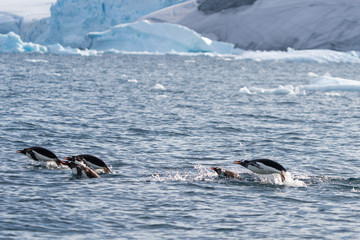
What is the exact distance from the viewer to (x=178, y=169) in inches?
572

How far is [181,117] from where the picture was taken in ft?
80.5

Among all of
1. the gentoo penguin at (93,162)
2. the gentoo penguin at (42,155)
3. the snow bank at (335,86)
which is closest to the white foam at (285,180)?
the gentoo penguin at (93,162)

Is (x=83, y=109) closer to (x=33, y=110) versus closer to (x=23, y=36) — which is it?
(x=33, y=110)

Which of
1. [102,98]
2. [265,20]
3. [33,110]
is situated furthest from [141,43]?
[33,110]

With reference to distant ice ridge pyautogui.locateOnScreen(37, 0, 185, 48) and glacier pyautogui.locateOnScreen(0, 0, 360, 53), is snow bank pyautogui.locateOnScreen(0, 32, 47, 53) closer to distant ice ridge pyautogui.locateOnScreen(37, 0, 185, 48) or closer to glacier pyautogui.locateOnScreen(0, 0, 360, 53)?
glacier pyautogui.locateOnScreen(0, 0, 360, 53)

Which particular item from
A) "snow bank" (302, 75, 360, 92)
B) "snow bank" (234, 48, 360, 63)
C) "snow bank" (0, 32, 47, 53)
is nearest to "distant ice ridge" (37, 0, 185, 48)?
"snow bank" (0, 32, 47, 53)

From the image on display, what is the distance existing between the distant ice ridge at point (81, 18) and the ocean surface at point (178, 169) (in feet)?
244

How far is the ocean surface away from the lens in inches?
394

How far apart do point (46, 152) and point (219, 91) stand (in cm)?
2544

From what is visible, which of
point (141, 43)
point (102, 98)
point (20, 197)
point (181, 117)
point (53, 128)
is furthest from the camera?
point (141, 43)

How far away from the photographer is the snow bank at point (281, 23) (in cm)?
9788

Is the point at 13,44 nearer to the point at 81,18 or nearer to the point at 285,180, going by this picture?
the point at 81,18

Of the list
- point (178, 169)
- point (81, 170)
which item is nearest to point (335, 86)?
point (178, 169)

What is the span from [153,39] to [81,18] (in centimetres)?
1960
